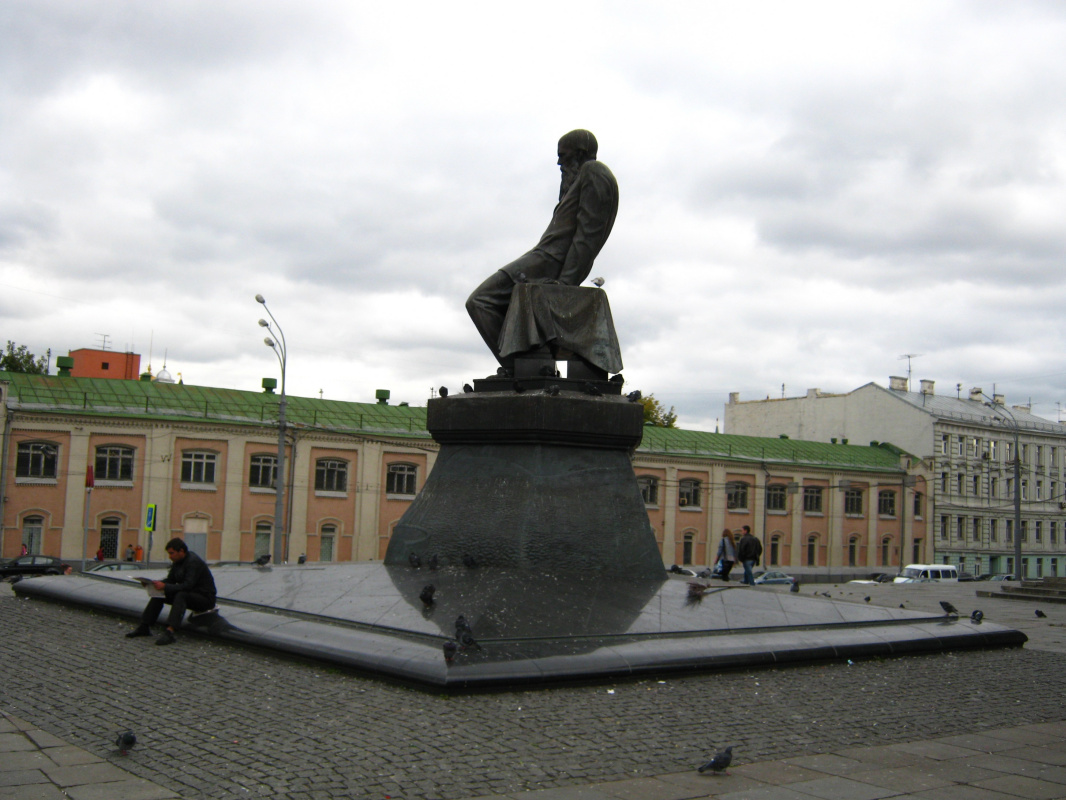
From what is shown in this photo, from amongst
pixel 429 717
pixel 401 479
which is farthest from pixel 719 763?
pixel 401 479

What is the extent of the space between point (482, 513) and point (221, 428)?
28.4m

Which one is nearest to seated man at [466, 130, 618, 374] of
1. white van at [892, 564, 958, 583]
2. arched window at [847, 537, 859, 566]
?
white van at [892, 564, 958, 583]

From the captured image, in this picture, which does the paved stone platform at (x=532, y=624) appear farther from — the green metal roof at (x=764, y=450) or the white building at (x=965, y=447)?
the white building at (x=965, y=447)

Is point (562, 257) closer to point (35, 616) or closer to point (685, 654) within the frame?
point (685, 654)

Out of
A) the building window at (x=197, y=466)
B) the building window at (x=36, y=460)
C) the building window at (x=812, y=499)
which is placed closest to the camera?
the building window at (x=36, y=460)

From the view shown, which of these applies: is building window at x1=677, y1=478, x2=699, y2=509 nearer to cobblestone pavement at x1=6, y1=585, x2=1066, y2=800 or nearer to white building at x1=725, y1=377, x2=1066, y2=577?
white building at x1=725, y1=377, x2=1066, y2=577

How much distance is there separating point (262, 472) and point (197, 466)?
231 cm

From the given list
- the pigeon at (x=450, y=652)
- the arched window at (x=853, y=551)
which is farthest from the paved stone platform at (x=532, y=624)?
the arched window at (x=853, y=551)

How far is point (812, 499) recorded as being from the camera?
4878 cm

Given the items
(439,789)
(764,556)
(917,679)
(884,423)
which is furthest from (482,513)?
(884,423)

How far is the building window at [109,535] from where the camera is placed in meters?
32.9

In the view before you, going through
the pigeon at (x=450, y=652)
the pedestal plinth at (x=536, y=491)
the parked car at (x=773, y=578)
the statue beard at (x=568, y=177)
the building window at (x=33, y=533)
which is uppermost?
the statue beard at (x=568, y=177)

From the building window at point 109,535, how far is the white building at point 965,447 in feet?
123

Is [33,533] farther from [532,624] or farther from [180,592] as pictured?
[532,624]
